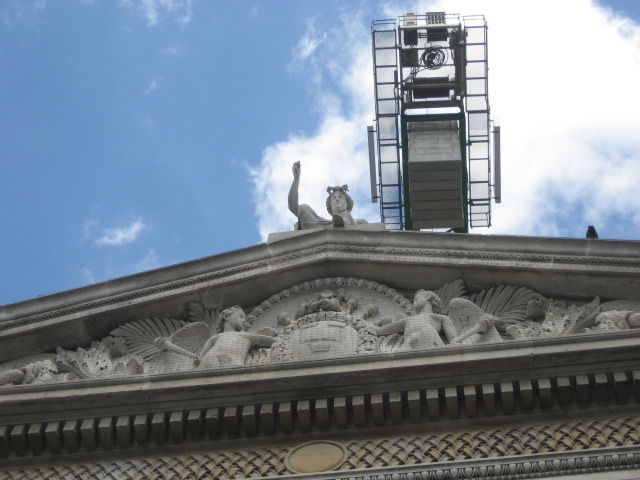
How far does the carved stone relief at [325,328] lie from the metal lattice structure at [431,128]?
348 inches

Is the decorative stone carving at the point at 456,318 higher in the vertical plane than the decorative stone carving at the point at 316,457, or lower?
higher

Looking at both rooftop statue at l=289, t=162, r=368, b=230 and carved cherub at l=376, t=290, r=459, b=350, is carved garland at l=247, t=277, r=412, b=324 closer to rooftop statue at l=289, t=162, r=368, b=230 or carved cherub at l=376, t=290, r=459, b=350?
carved cherub at l=376, t=290, r=459, b=350

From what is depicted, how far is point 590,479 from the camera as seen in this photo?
15.7 metres

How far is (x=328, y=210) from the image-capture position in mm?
21750

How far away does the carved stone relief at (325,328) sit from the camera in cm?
1842

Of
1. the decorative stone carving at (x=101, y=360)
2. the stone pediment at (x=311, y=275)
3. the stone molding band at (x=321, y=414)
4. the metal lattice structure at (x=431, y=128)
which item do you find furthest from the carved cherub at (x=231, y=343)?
the metal lattice structure at (x=431, y=128)

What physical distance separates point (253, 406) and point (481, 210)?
14.5 metres

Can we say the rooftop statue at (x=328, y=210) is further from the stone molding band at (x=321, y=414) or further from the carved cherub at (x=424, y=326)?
the stone molding band at (x=321, y=414)

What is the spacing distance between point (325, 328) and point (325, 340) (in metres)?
0.28

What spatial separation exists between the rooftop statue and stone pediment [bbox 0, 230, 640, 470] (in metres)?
0.73

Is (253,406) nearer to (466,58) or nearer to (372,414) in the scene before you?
(372,414)

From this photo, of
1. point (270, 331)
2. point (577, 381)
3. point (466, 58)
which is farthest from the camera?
point (466, 58)

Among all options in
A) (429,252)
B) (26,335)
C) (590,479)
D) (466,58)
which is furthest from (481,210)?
(590,479)

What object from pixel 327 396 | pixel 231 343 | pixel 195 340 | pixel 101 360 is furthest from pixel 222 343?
pixel 327 396
